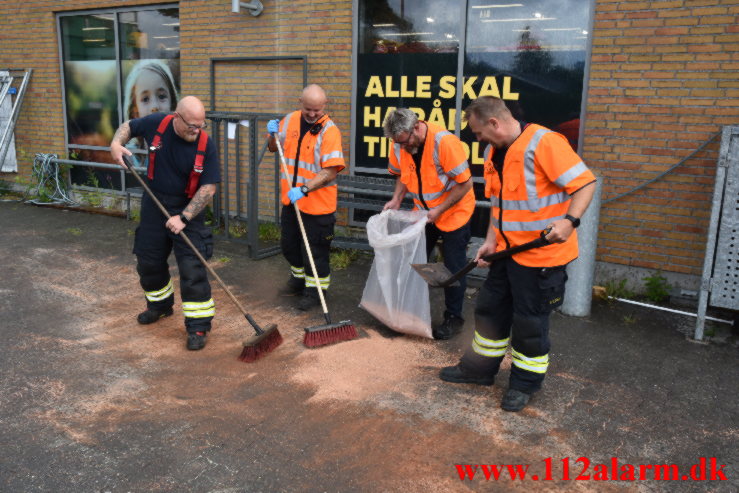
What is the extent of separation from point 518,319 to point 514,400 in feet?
1.63

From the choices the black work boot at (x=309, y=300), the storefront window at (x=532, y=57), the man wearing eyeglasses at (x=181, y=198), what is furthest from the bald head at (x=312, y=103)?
the storefront window at (x=532, y=57)

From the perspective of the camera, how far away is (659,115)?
5551 mm

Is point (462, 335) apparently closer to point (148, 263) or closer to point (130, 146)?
point (148, 263)

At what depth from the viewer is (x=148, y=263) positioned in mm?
4613

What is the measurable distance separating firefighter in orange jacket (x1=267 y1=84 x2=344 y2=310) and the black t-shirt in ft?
2.33

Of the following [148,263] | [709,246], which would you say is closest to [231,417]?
[148,263]

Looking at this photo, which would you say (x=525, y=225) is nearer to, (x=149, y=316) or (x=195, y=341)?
(x=195, y=341)

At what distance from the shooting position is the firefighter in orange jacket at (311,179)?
4996 mm

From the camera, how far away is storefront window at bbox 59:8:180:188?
8.92 m

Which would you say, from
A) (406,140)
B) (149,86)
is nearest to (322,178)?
(406,140)

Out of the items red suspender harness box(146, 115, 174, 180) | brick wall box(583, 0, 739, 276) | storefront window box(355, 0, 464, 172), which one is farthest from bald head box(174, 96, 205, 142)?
brick wall box(583, 0, 739, 276)

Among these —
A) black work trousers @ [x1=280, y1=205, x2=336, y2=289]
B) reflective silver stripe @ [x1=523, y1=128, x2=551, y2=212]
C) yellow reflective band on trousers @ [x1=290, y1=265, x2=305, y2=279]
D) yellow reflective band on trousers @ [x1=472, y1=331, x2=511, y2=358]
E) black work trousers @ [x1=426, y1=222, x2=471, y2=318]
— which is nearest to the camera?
Answer: reflective silver stripe @ [x1=523, y1=128, x2=551, y2=212]

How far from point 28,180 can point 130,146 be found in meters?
2.37

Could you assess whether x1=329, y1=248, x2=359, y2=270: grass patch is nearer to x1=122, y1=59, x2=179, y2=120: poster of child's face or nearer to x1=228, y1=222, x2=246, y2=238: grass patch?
x1=228, y1=222, x2=246, y2=238: grass patch
